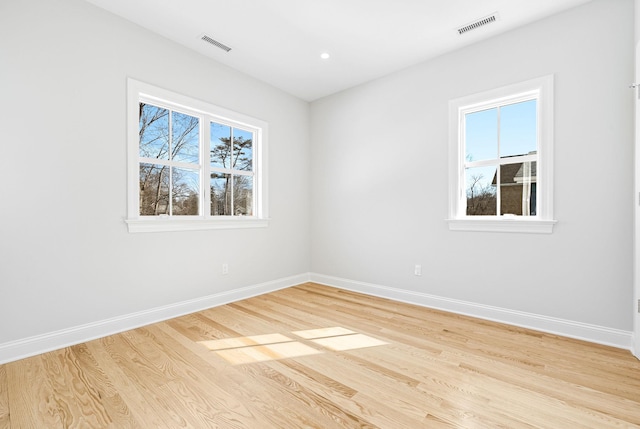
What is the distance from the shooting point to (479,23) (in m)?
2.80

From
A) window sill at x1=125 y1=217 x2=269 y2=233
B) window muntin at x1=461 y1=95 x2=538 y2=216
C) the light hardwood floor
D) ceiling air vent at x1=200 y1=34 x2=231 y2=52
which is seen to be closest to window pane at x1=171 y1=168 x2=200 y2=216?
window sill at x1=125 y1=217 x2=269 y2=233

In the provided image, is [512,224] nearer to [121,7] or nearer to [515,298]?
[515,298]

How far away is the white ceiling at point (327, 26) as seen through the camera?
8.45 ft

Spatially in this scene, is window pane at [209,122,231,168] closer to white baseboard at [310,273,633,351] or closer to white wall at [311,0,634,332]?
white wall at [311,0,634,332]

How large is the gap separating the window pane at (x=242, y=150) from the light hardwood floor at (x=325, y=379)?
6.74 feet

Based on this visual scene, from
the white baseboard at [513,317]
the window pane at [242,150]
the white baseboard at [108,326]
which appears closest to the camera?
the white baseboard at [108,326]

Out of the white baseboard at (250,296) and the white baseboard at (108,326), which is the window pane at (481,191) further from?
the white baseboard at (108,326)

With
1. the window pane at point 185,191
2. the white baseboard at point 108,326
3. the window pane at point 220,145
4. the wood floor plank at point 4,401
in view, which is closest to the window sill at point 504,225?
the white baseboard at point 108,326

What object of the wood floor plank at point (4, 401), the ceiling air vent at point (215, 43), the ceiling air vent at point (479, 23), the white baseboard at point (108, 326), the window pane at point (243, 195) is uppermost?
the ceiling air vent at point (479, 23)

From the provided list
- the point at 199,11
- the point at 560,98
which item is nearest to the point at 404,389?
the point at 560,98

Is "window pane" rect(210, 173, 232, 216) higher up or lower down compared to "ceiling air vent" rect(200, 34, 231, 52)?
lower down

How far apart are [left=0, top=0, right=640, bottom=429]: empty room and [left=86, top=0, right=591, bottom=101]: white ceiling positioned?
0.09 feet

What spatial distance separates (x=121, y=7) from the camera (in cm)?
260

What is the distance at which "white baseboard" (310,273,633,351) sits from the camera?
7.90ft
